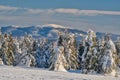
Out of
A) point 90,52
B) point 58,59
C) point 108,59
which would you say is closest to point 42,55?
point 58,59

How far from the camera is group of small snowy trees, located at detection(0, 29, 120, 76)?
75562mm

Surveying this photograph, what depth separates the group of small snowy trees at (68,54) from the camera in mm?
75562

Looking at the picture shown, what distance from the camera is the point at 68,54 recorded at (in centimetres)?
8919

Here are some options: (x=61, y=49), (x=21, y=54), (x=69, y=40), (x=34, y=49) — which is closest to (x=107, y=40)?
(x=61, y=49)

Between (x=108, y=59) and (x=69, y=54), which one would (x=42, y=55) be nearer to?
(x=69, y=54)

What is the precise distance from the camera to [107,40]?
75.8 meters

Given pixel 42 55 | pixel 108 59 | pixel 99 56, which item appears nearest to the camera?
pixel 108 59

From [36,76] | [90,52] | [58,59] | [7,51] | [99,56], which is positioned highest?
[90,52]

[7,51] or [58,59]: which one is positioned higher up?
[7,51]

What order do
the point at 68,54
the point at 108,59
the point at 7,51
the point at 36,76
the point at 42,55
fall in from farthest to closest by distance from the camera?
the point at 42,55
the point at 7,51
the point at 68,54
the point at 108,59
the point at 36,76

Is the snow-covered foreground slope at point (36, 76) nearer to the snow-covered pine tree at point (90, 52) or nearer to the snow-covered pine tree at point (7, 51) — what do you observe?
the snow-covered pine tree at point (90, 52)

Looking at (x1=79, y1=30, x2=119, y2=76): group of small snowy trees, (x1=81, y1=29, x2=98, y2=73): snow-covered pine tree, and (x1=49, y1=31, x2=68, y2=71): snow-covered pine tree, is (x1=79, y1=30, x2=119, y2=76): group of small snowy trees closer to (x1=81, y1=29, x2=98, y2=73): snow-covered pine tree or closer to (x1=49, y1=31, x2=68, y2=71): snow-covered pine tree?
(x1=81, y1=29, x2=98, y2=73): snow-covered pine tree

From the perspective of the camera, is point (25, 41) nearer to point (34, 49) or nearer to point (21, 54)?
point (34, 49)

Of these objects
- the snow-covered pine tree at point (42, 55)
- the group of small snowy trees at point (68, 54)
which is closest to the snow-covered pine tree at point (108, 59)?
the group of small snowy trees at point (68, 54)
